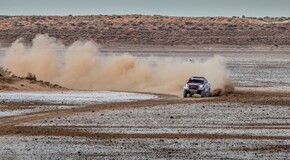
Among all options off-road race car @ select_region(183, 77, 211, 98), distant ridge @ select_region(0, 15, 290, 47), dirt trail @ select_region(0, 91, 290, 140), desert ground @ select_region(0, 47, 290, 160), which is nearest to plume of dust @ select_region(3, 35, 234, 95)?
off-road race car @ select_region(183, 77, 211, 98)

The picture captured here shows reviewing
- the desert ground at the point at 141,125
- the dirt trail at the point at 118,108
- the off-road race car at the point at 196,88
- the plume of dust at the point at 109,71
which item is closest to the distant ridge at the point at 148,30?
the plume of dust at the point at 109,71

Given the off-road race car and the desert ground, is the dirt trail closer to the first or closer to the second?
the desert ground

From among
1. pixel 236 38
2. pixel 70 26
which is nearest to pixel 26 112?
pixel 236 38

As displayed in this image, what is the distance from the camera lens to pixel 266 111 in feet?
132

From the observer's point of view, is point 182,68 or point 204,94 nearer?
point 204,94

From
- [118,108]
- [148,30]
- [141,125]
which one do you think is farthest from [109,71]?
[148,30]

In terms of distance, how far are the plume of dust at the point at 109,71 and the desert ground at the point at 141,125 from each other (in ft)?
→ 22.5

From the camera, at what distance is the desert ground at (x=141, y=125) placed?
26.8 m

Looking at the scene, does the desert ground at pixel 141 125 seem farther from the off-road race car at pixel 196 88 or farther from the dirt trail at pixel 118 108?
the off-road race car at pixel 196 88

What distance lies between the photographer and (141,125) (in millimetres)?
34062

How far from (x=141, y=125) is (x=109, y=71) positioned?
104 ft

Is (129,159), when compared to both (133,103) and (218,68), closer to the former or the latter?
(133,103)

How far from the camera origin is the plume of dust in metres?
59.7

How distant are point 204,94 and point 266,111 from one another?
9833mm
